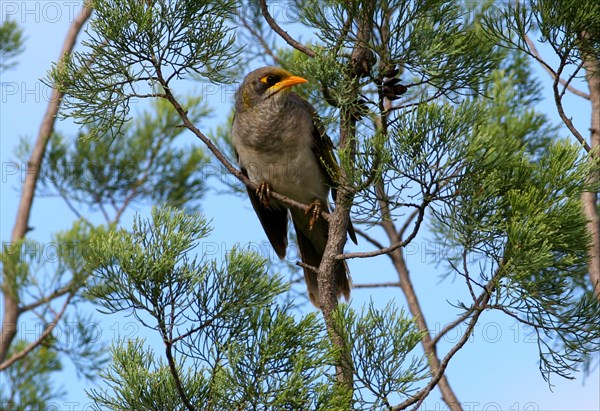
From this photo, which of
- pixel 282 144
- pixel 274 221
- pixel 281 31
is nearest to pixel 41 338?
pixel 274 221

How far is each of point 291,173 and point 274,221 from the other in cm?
41

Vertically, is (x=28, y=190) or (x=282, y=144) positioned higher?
(x=28, y=190)

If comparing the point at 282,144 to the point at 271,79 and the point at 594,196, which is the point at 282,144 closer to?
the point at 271,79

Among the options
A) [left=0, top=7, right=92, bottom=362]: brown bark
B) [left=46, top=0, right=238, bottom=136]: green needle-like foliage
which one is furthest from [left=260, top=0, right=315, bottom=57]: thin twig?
[left=0, top=7, right=92, bottom=362]: brown bark

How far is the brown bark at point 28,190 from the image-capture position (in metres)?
5.87

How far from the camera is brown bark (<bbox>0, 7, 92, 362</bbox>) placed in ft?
19.3

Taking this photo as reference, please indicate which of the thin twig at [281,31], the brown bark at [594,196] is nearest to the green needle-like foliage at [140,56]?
the thin twig at [281,31]

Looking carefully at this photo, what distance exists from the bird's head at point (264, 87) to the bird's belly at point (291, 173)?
25cm

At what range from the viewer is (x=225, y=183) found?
18.2 feet

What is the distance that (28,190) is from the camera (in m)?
6.12

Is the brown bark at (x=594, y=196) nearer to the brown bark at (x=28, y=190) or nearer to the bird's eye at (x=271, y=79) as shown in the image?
the bird's eye at (x=271, y=79)

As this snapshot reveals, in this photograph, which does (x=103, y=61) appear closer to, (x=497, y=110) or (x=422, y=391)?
(x=422, y=391)

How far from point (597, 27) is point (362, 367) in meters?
1.54

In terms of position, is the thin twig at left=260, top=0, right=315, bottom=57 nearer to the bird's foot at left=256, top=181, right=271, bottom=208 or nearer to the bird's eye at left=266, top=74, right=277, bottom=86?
the bird's eye at left=266, top=74, right=277, bottom=86
